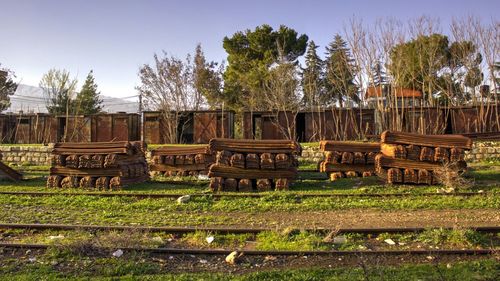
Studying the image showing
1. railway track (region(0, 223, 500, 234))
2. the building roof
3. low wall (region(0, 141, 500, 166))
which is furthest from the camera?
the building roof

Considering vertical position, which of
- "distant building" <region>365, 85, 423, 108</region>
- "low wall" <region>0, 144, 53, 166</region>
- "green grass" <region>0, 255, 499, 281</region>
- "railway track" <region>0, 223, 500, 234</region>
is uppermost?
"distant building" <region>365, 85, 423, 108</region>

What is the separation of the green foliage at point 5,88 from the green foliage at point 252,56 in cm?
2092

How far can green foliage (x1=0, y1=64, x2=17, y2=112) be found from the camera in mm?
42188

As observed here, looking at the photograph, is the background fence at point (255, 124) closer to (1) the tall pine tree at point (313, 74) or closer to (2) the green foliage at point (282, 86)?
(2) the green foliage at point (282, 86)

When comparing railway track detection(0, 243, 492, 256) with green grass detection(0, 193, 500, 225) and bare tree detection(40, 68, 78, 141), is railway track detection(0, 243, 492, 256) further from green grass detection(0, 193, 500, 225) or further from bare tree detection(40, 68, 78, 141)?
bare tree detection(40, 68, 78, 141)

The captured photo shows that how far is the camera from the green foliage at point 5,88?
138ft

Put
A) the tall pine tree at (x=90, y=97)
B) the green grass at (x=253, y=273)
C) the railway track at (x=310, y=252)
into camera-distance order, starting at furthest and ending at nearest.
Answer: the tall pine tree at (x=90, y=97) < the railway track at (x=310, y=252) < the green grass at (x=253, y=273)

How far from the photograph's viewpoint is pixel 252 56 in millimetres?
41312

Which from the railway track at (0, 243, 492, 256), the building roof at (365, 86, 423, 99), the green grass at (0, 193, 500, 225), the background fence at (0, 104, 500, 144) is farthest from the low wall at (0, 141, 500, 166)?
the railway track at (0, 243, 492, 256)

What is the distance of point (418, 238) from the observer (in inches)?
A: 294

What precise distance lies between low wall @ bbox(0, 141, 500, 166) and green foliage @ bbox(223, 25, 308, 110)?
1753 cm

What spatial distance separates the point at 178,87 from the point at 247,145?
2481cm

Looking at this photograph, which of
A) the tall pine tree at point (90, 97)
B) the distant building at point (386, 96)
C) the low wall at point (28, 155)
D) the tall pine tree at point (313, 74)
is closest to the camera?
the low wall at point (28, 155)

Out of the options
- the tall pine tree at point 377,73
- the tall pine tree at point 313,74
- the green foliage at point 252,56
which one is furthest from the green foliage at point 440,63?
the green foliage at point 252,56
